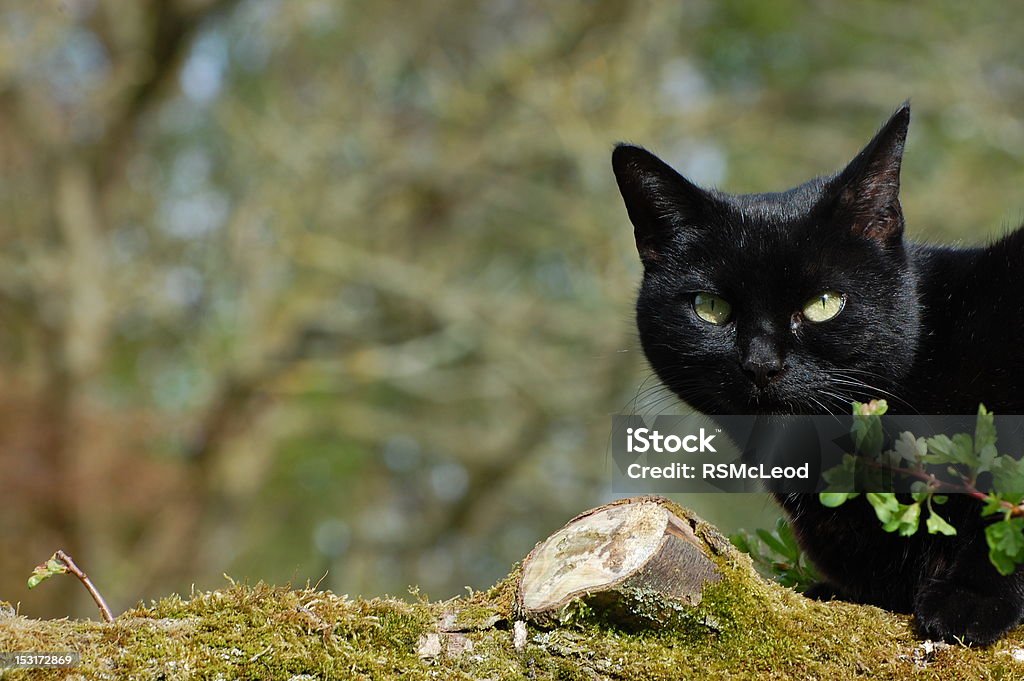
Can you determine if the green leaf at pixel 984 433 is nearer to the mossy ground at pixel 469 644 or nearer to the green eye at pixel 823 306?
the mossy ground at pixel 469 644

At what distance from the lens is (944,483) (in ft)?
5.82

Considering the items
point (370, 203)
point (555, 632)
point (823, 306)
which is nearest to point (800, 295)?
point (823, 306)

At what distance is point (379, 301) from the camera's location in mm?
9672

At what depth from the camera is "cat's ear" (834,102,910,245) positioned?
2246mm

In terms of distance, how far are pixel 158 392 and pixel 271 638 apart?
10.2m

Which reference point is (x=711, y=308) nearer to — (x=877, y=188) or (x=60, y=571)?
(x=877, y=188)

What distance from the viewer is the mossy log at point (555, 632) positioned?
1.53 m

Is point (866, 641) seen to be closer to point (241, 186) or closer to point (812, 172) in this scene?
point (812, 172)

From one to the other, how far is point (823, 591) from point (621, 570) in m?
1.09

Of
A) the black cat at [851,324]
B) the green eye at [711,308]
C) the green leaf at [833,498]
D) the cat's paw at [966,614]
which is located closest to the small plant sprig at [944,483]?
the green leaf at [833,498]

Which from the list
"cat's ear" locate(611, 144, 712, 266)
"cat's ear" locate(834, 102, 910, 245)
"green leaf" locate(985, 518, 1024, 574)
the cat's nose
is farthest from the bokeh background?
"green leaf" locate(985, 518, 1024, 574)

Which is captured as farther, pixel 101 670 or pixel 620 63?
pixel 620 63

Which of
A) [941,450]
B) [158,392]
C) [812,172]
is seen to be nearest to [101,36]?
[158,392]

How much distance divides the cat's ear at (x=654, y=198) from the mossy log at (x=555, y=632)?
99 cm
